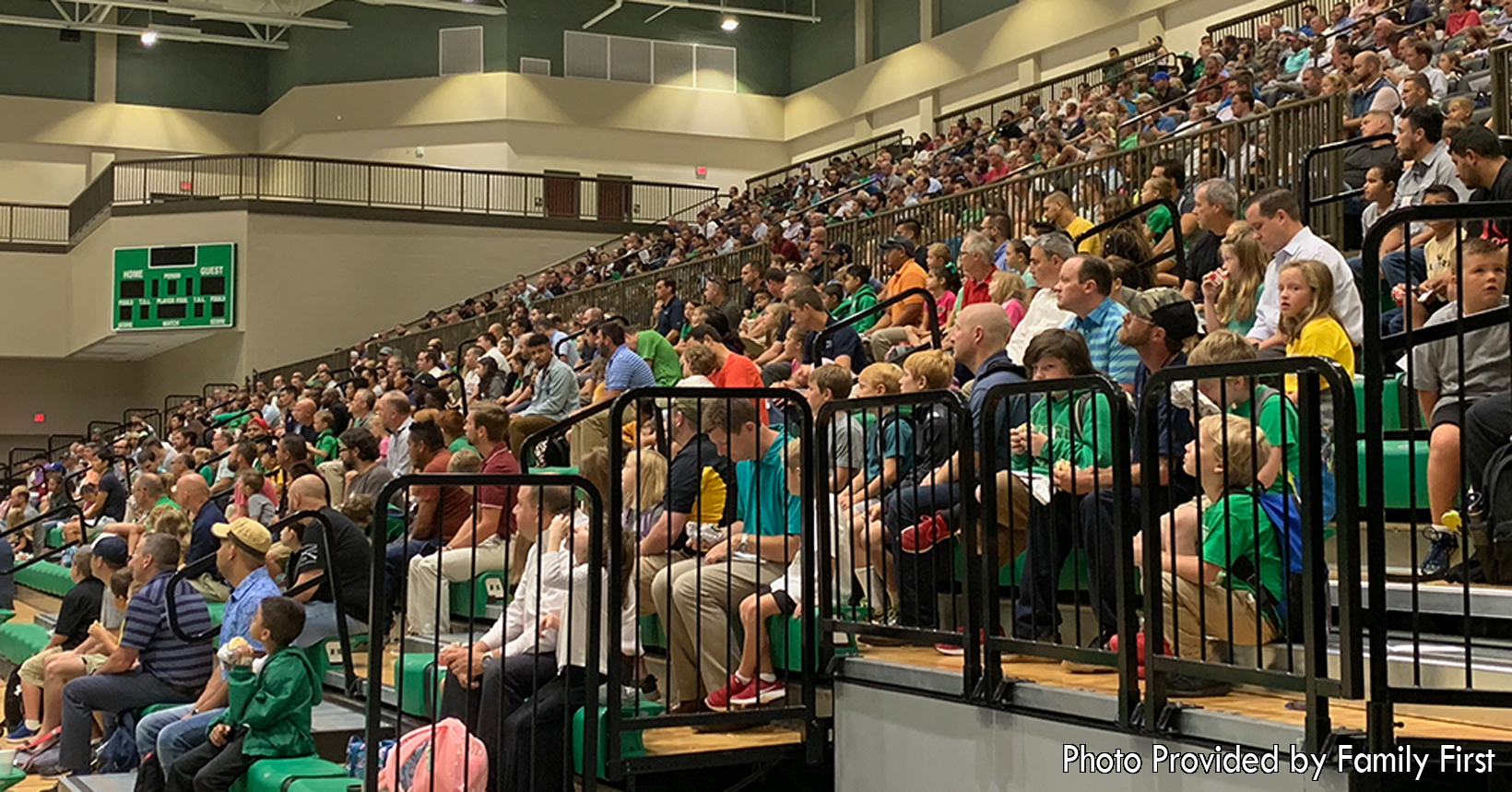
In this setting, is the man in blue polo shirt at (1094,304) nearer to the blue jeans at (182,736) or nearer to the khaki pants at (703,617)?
the khaki pants at (703,617)

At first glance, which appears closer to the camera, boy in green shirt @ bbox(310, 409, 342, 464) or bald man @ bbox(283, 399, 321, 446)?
boy in green shirt @ bbox(310, 409, 342, 464)

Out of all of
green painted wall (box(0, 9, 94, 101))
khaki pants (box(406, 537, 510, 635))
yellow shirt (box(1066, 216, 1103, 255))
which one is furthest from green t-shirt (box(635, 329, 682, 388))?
green painted wall (box(0, 9, 94, 101))

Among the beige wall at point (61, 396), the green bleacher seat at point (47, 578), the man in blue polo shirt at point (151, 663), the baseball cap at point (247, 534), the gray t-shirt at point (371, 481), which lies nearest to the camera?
the baseball cap at point (247, 534)

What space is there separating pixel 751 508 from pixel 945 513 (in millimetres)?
1137

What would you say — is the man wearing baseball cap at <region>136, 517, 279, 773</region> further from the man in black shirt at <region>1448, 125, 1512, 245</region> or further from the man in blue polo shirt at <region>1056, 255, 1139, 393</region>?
A: the man in black shirt at <region>1448, 125, 1512, 245</region>

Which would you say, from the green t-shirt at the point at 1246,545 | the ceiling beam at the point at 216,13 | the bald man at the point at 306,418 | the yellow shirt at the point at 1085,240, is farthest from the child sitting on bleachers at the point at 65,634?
the ceiling beam at the point at 216,13

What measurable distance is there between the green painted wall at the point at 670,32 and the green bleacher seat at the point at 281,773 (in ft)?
85.1

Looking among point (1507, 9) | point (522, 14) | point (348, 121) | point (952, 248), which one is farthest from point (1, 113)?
point (1507, 9)

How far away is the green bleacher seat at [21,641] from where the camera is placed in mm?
11578

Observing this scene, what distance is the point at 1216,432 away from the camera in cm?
413

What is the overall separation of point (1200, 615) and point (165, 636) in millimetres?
5989

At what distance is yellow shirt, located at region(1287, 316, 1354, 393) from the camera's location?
575 cm

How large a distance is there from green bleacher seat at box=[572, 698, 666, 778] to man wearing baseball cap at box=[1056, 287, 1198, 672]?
1.55m

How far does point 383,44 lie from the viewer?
31.7 meters
